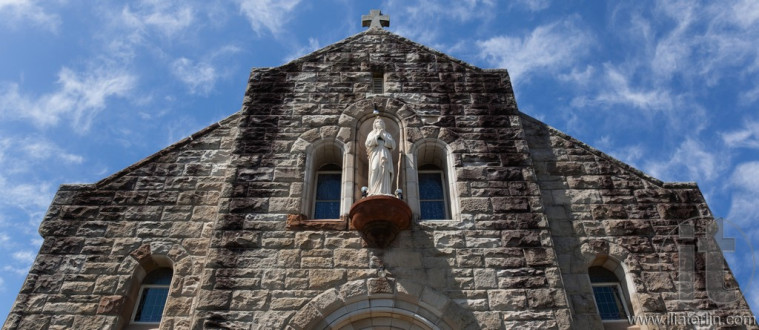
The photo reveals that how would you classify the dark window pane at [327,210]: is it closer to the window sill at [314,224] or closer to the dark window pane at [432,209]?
the window sill at [314,224]

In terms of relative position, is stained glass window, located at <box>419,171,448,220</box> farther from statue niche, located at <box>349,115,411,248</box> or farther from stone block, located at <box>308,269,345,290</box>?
stone block, located at <box>308,269,345,290</box>

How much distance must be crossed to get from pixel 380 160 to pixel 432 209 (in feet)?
4.19

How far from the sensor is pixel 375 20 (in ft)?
42.3

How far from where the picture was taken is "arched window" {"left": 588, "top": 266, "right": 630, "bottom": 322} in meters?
8.71

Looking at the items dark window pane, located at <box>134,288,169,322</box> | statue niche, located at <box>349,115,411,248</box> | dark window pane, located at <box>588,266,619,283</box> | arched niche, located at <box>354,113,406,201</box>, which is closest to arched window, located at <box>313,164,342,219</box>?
arched niche, located at <box>354,113,406,201</box>

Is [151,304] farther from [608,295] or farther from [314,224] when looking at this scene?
[608,295]

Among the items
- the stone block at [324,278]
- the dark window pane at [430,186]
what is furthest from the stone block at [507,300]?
the dark window pane at [430,186]

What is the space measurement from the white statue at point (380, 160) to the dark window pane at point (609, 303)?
11.8ft

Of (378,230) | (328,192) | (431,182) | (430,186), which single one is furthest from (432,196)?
(328,192)

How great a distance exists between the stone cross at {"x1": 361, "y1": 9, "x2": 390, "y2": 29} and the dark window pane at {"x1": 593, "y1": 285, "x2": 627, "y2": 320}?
713cm

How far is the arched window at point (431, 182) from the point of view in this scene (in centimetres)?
949

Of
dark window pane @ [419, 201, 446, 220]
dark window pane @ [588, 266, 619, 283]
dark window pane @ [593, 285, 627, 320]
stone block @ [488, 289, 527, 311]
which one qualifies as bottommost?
stone block @ [488, 289, 527, 311]

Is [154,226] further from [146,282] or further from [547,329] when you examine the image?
[547,329]

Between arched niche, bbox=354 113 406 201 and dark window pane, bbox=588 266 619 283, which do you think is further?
arched niche, bbox=354 113 406 201
